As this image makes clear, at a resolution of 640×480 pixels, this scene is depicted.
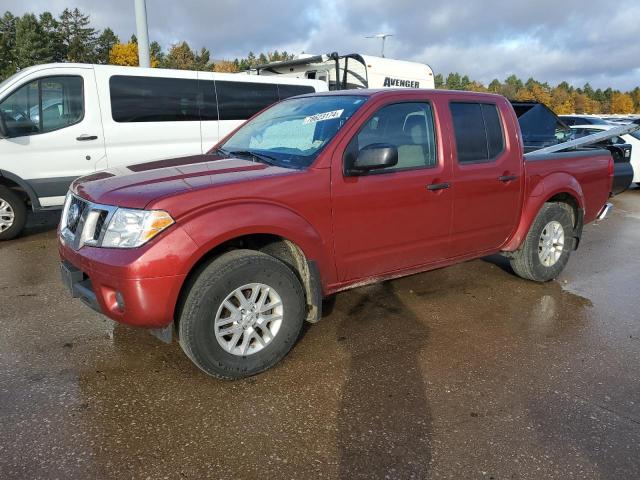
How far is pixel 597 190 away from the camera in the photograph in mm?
5340

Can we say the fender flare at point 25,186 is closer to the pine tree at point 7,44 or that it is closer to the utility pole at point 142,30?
the utility pole at point 142,30

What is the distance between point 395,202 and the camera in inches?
142

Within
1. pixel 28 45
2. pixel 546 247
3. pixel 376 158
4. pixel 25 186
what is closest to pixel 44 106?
pixel 25 186

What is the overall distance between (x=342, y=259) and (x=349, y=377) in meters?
0.79

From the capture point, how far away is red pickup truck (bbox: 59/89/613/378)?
2758mm

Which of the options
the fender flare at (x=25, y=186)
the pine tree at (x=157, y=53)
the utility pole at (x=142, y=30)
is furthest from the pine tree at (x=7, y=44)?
the fender flare at (x=25, y=186)

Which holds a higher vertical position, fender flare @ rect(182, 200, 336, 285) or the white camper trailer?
the white camper trailer

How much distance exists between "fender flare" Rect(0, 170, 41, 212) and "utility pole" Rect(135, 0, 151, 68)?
18.8 feet

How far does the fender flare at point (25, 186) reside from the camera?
6.18 m

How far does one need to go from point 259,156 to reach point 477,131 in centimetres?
186

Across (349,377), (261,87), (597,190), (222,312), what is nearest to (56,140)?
(261,87)

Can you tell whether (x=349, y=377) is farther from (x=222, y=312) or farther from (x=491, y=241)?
(x=491, y=241)

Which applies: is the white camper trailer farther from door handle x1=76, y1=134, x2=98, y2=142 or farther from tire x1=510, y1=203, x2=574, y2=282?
tire x1=510, y1=203, x2=574, y2=282

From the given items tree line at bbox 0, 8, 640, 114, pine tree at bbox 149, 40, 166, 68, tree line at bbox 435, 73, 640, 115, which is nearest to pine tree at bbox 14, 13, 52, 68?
tree line at bbox 0, 8, 640, 114
